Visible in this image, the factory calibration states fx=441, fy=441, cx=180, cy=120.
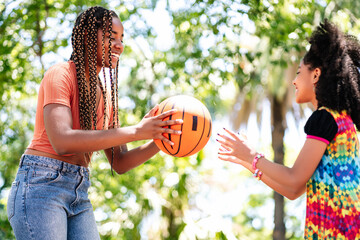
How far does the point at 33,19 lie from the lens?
704cm

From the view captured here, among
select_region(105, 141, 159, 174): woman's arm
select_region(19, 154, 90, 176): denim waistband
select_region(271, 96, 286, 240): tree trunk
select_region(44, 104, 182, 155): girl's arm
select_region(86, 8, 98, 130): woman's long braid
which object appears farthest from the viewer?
select_region(271, 96, 286, 240): tree trunk

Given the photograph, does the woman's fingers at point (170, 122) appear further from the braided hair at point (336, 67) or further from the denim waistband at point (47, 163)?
the braided hair at point (336, 67)

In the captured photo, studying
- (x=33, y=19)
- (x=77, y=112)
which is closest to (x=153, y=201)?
(x=33, y=19)

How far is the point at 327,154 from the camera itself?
8.86 feet

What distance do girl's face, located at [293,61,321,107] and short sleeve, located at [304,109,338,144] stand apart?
0.93 feet

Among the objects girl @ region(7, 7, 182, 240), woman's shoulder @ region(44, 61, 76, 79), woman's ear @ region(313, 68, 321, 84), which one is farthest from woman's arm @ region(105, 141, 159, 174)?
woman's ear @ region(313, 68, 321, 84)

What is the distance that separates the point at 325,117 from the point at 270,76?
9.16 metres

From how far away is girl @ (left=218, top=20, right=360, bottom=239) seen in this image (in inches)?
103

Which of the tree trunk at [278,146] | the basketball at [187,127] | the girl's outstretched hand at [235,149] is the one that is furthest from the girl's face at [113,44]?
the tree trunk at [278,146]

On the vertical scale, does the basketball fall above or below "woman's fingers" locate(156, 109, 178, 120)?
below

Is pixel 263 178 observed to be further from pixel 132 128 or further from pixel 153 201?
pixel 153 201

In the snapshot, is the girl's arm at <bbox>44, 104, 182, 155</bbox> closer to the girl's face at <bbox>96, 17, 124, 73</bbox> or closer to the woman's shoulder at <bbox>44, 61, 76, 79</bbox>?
the woman's shoulder at <bbox>44, 61, 76, 79</bbox>

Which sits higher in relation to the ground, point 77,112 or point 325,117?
point 325,117

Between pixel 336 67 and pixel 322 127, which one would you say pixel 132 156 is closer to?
pixel 322 127
